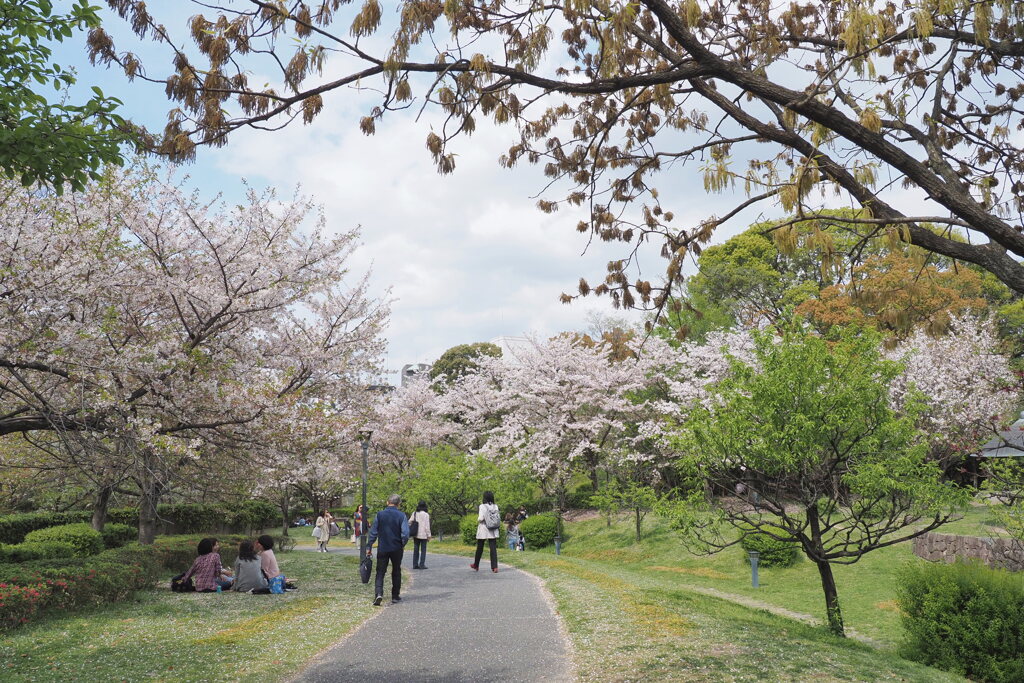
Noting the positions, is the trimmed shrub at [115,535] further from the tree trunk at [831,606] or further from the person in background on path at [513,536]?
the tree trunk at [831,606]

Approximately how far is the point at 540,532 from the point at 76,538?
1725 centimetres

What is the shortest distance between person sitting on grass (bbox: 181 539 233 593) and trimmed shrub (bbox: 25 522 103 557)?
3.67 metres

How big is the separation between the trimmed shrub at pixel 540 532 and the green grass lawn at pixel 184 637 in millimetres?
15653

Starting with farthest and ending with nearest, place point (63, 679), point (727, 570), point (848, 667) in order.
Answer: point (727, 570) < point (848, 667) < point (63, 679)

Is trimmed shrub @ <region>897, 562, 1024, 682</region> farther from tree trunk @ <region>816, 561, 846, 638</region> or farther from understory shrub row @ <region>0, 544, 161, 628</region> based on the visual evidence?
understory shrub row @ <region>0, 544, 161, 628</region>

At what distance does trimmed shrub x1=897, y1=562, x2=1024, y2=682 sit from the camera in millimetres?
8922

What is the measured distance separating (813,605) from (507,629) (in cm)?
958

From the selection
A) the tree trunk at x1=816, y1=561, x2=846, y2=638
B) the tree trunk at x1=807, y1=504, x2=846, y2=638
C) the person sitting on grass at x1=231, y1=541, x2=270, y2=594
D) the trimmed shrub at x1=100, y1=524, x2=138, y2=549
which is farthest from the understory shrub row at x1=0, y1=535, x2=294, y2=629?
the tree trunk at x1=816, y1=561, x2=846, y2=638

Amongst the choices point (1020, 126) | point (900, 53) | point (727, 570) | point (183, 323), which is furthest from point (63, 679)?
point (727, 570)

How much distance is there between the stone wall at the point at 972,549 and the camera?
1391cm

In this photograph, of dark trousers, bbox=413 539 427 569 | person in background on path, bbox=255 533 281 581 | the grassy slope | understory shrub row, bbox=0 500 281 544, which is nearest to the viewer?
the grassy slope

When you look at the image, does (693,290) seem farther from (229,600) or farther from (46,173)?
(46,173)

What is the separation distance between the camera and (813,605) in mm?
15211

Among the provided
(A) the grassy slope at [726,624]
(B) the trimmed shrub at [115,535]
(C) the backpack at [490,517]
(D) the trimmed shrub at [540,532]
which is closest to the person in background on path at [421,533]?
(C) the backpack at [490,517]
